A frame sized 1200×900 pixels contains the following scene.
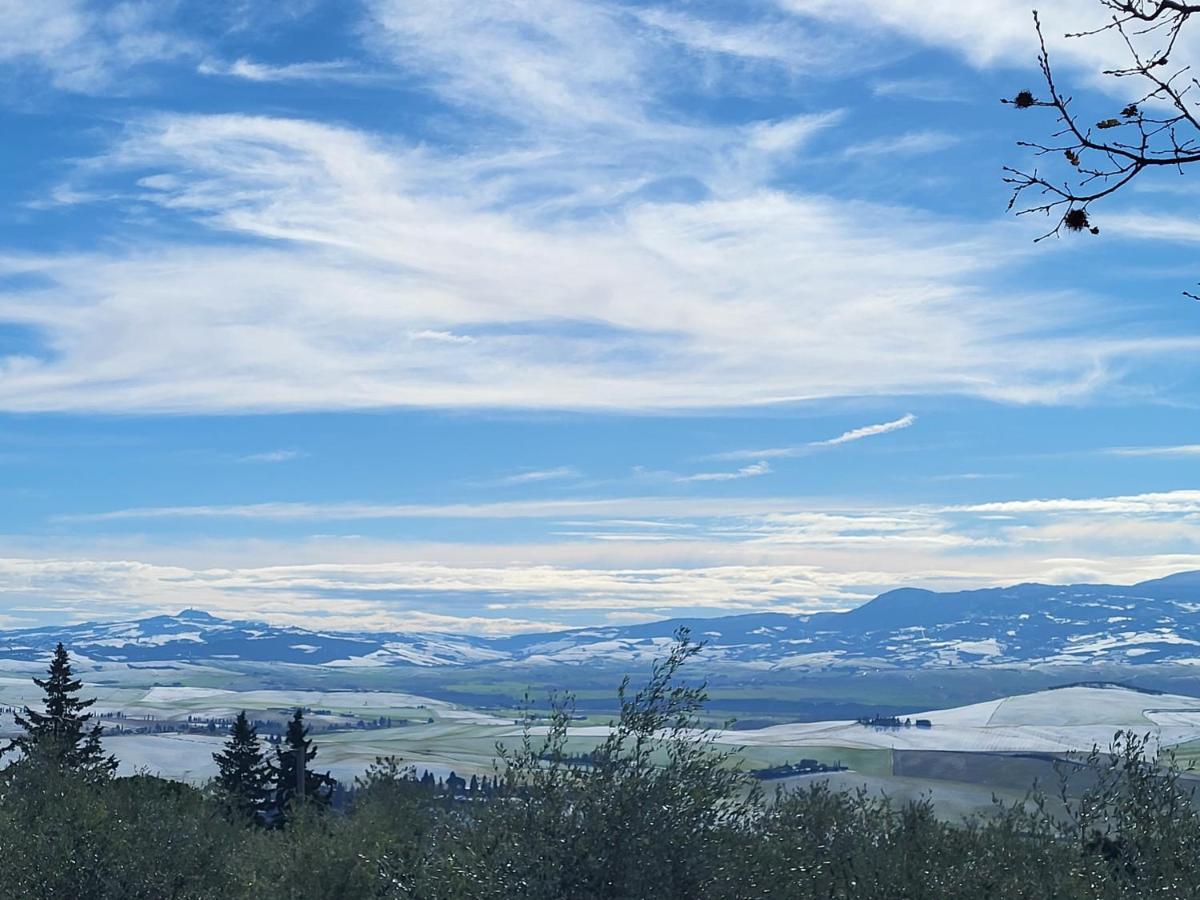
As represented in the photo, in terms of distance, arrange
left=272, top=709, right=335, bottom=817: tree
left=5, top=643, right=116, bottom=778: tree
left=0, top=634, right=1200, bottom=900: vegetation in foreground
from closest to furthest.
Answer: left=0, top=634, right=1200, bottom=900: vegetation in foreground
left=5, top=643, right=116, bottom=778: tree
left=272, top=709, right=335, bottom=817: tree

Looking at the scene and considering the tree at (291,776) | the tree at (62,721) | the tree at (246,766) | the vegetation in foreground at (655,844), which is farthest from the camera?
the tree at (246,766)

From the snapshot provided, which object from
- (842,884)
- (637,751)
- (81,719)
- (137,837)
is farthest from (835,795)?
(81,719)

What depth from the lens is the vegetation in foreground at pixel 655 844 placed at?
96.4ft

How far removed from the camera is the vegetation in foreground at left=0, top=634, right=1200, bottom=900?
29375 mm

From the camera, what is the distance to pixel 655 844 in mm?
29312

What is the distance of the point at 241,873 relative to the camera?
46.4 meters

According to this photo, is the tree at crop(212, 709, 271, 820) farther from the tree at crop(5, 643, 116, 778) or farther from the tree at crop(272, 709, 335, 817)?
the tree at crop(5, 643, 116, 778)

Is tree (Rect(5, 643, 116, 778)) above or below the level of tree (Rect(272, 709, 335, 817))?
above

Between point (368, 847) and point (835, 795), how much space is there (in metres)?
16.5

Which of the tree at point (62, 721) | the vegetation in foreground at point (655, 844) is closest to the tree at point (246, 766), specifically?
the tree at point (62, 721)

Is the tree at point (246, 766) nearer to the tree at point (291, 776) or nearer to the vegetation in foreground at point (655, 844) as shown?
the tree at point (291, 776)

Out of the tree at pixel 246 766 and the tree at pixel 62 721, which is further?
the tree at pixel 246 766

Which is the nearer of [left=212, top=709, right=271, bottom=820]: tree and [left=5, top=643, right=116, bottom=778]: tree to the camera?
[left=5, top=643, right=116, bottom=778]: tree

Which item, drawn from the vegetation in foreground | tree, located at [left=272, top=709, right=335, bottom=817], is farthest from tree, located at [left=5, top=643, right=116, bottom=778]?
the vegetation in foreground
